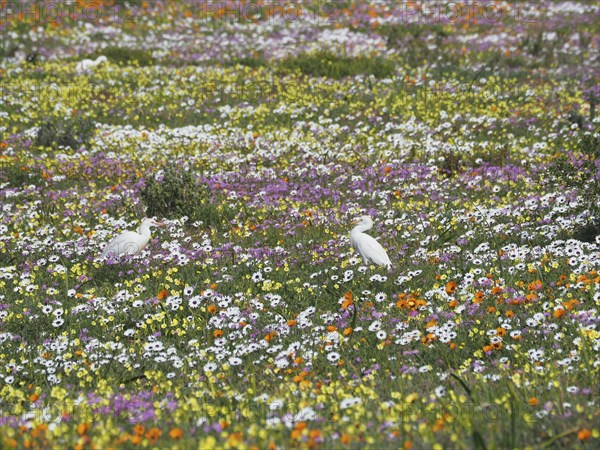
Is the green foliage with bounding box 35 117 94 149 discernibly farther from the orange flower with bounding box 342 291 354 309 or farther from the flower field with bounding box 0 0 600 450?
the orange flower with bounding box 342 291 354 309

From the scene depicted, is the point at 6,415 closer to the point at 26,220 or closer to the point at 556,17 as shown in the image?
the point at 26,220

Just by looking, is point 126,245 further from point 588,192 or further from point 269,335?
point 588,192

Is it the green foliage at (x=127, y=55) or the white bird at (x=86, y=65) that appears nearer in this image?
the white bird at (x=86, y=65)

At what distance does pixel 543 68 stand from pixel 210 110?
341 inches

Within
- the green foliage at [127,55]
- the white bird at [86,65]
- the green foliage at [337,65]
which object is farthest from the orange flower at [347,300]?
the green foliage at [127,55]

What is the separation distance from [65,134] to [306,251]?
746 centimetres

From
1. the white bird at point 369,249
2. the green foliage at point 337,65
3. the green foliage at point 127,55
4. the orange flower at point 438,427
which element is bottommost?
the green foliage at point 127,55

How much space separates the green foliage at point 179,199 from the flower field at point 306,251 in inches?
1.9

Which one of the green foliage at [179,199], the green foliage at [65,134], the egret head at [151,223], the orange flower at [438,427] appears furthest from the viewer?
the green foliage at [65,134]

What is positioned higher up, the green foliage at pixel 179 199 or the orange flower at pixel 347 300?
the orange flower at pixel 347 300

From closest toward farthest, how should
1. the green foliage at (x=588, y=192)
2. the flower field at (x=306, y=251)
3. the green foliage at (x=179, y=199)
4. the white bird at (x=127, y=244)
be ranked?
Result: the flower field at (x=306, y=251) → the green foliage at (x=588, y=192) → the white bird at (x=127, y=244) → the green foliage at (x=179, y=199)

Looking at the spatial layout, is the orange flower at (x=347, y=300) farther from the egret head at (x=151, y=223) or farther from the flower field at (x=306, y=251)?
the egret head at (x=151, y=223)

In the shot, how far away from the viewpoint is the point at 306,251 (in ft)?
27.4

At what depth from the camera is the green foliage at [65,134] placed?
13617mm
